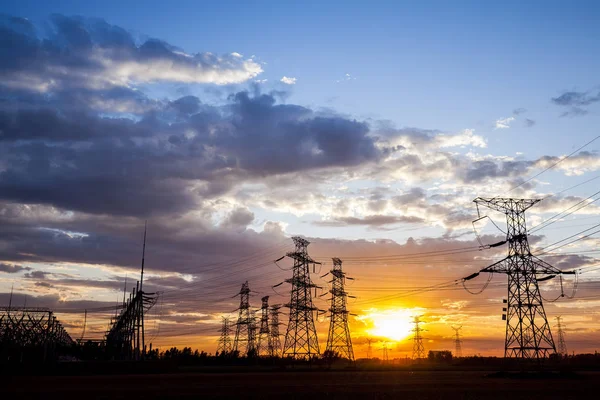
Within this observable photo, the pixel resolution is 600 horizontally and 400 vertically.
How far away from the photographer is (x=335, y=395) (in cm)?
3081

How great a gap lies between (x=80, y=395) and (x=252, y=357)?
3490 inches

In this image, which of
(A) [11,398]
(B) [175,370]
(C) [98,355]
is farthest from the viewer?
(C) [98,355]

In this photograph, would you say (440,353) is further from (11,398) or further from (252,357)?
(11,398)

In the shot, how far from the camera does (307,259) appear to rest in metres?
86.9

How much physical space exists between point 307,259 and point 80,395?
188 feet

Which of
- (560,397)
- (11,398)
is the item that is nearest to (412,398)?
(560,397)

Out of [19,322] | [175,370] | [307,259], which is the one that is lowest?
[175,370]

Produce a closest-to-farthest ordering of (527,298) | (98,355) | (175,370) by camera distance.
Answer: (527,298) < (175,370) < (98,355)

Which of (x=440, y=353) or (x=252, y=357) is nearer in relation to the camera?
(x=252, y=357)

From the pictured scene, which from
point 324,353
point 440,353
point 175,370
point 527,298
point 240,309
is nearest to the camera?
point 527,298

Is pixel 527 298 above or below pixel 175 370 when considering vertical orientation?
above

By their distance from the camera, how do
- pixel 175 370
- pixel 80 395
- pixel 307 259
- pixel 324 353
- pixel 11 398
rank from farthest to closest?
pixel 324 353, pixel 307 259, pixel 175 370, pixel 80 395, pixel 11 398

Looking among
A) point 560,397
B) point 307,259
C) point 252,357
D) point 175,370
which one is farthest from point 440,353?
point 560,397

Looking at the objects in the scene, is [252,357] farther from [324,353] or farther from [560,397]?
[560,397]
